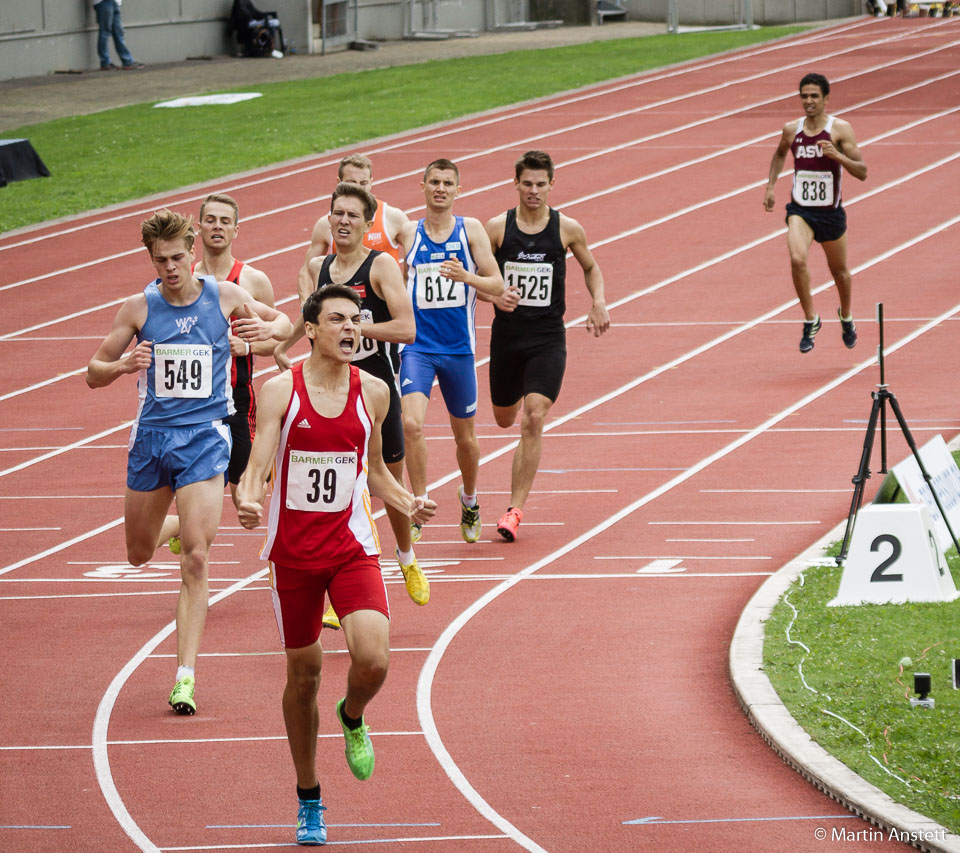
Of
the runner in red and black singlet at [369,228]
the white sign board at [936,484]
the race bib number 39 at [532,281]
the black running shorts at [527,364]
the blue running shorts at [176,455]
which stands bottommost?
the white sign board at [936,484]

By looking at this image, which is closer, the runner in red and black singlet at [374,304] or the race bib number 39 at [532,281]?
the runner in red and black singlet at [374,304]

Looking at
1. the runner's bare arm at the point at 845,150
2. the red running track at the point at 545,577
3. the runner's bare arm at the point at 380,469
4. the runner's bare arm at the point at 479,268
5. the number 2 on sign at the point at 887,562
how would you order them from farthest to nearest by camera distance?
the runner's bare arm at the point at 845,150 < the runner's bare arm at the point at 479,268 < the number 2 on sign at the point at 887,562 < the red running track at the point at 545,577 < the runner's bare arm at the point at 380,469

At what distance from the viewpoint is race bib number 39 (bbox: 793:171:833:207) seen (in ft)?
50.4

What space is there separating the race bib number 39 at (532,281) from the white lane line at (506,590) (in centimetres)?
146

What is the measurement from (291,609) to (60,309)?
45.6ft

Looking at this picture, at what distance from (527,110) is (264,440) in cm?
2677

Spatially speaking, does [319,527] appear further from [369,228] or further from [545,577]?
[369,228]

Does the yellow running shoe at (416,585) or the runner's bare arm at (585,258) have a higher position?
the runner's bare arm at (585,258)

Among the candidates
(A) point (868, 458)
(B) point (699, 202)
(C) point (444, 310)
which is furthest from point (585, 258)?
(B) point (699, 202)

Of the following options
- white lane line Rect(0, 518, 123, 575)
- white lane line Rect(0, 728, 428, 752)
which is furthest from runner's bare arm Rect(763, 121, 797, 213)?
white lane line Rect(0, 728, 428, 752)

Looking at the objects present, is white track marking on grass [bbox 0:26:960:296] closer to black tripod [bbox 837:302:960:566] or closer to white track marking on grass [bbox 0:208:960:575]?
white track marking on grass [bbox 0:208:960:575]

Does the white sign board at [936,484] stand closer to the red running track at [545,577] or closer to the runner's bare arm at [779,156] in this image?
the red running track at [545,577]

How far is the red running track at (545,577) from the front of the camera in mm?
6527

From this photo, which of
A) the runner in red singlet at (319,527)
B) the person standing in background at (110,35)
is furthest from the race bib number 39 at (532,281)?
the person standing in background at (110,35)
